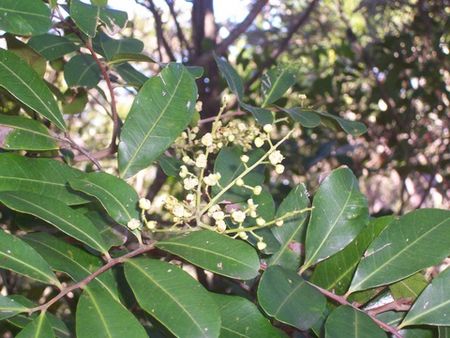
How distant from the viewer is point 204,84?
5.90 ft

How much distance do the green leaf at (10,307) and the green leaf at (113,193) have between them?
0.13m

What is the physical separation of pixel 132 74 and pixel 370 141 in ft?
5.26

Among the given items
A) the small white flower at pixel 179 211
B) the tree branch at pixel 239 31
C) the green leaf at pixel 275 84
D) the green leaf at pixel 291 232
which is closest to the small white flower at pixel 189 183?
the small white flower at pixel 179 211

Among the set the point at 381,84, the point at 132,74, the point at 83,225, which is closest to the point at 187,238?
the point at 83,225

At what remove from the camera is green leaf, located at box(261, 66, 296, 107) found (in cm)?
101

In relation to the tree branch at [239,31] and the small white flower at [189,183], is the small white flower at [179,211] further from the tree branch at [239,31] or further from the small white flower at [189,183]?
the tree branch at [239,31]

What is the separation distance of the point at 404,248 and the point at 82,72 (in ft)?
1.89

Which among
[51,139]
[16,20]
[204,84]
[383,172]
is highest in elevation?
[16,20]

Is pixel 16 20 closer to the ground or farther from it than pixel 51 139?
farther from it

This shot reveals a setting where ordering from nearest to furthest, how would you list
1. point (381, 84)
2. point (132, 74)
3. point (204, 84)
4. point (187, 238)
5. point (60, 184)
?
point (187, 238) → point (60, 184) → point (132, 74) → point (204, 84) → point (381, 84)

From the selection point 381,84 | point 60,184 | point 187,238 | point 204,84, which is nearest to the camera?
point 187,238

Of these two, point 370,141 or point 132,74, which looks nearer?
point 132,74

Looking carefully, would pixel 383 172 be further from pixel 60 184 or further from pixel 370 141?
pixel 60 184

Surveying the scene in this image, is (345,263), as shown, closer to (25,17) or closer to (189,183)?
(189,183)
